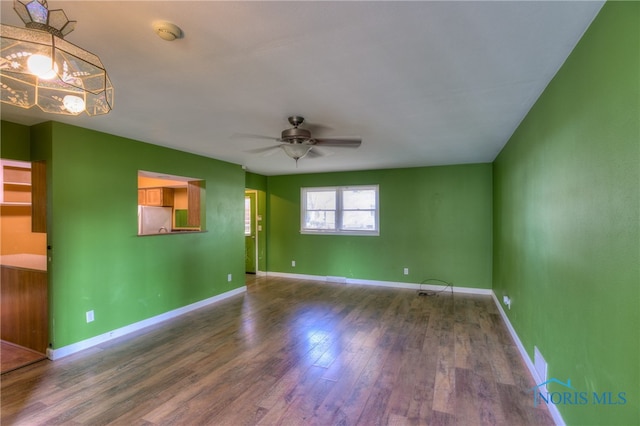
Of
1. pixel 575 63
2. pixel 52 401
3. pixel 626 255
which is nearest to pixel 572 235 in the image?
pixel 626 255

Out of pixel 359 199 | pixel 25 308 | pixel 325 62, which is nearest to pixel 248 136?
pixel 325 62

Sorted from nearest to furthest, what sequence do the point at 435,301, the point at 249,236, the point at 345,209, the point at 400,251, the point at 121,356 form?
the point at 121,356
the point at 435,301
the point at 400,251
the point at 345,209
the point at 249,236

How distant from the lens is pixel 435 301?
4938 millimetres

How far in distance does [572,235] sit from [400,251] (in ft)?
13.9

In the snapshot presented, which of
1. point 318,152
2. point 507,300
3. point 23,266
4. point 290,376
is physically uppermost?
point 318,152

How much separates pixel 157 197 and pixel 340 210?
3774mm

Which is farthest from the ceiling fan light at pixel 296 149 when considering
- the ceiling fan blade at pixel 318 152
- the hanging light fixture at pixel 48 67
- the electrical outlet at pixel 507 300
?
the electrical outlet at pixel 507 300

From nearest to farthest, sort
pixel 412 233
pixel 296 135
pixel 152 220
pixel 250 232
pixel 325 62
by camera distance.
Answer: pixel 325 62 < pixel 296 135 < pixel 152 220 < pixel 412 233 < pixel 250 232

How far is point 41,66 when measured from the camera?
4.09ft

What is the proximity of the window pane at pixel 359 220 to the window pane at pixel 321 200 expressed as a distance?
39 cm

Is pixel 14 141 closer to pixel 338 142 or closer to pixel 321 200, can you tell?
pixel 338 142

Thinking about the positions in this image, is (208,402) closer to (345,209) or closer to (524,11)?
(524,11)

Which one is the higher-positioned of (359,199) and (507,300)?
(359,199)

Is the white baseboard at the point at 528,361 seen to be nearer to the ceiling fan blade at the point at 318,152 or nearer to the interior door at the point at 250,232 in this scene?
the ceiling fan blade at the point at 318,152
